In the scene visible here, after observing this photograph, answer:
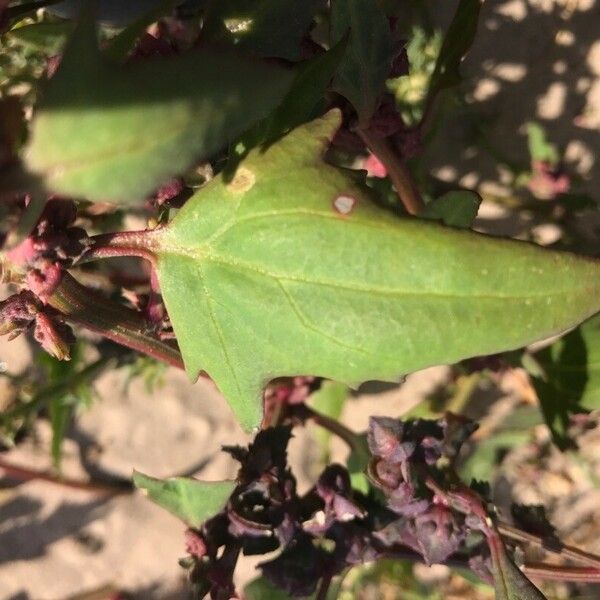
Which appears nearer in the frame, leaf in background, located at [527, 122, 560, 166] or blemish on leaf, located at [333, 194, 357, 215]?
blemish on leaf, located at [333, 194, 357, 215]

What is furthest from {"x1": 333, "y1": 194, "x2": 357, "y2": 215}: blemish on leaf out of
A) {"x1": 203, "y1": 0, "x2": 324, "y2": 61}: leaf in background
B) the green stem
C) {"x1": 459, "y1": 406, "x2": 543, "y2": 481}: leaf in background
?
{"x1": 459, "y1": 406, "x2": 543, "y2": 481}: leaf in background

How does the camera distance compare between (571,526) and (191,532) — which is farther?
(571,526)

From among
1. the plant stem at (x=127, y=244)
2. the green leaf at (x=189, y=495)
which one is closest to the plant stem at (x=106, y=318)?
the plant stem at (x=127, y=244)

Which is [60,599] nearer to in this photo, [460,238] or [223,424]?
[223,424]

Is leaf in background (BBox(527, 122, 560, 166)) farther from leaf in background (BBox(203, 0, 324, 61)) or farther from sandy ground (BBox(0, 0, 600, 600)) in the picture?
leaf in background (BBox(203, 0, 324, 61))

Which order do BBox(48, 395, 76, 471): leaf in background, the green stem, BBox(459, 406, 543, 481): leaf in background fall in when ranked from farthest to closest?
BBox(459, 406, 543, 481): leaf in background, BBox(48, 395, 76, 471): leaf in background, the green stem

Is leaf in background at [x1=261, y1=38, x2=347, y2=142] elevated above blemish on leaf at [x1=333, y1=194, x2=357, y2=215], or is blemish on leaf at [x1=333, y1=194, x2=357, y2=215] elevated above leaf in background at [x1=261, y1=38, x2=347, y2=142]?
leaf in background at [x1=261, y1=38, x2=347, y2=142]

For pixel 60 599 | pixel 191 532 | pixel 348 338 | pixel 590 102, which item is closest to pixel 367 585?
pixel 60 599
